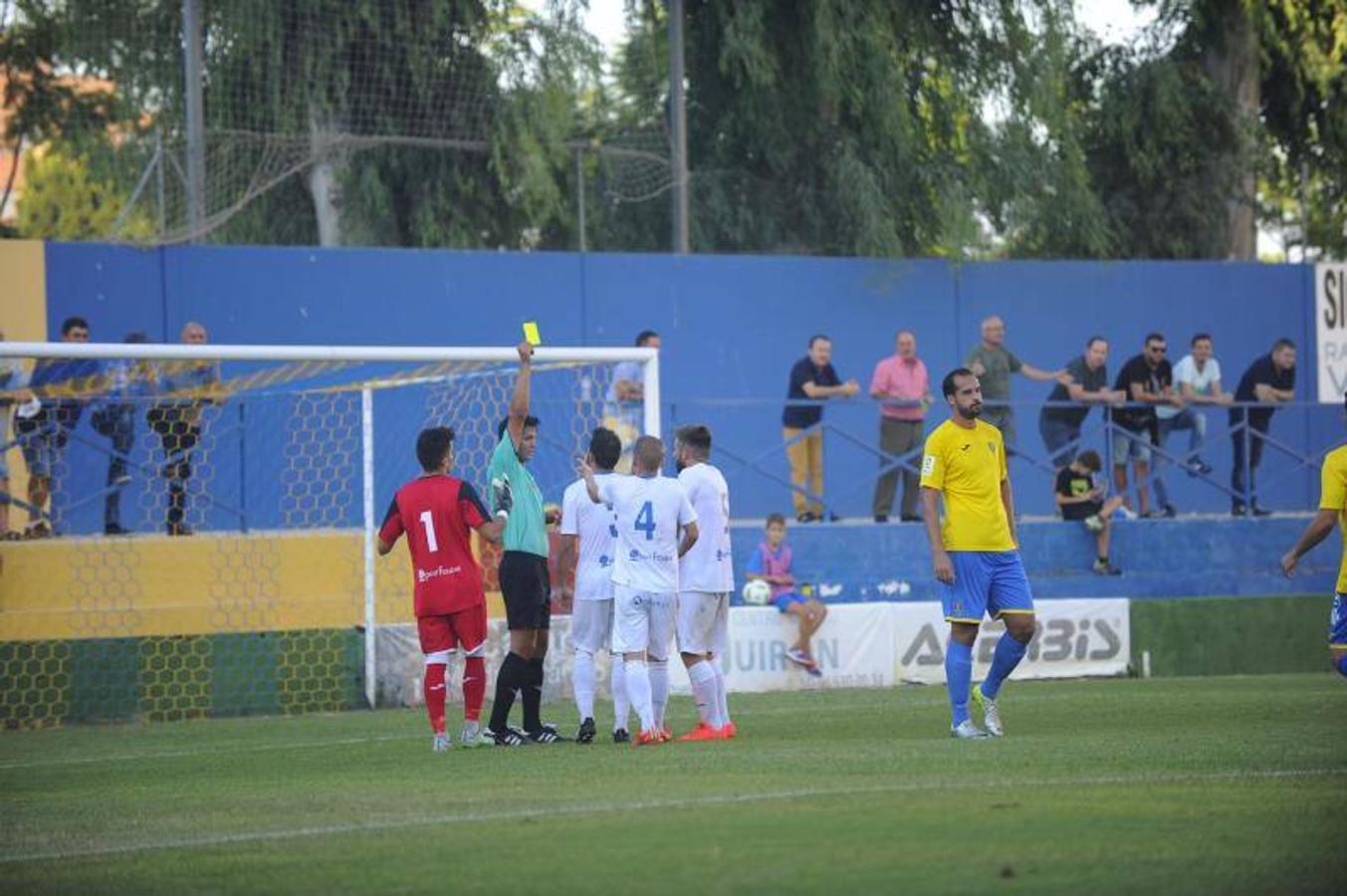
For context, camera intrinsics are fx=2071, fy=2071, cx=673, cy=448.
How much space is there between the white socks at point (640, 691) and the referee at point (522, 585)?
2.42 feet

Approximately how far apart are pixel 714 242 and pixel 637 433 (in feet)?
28.0

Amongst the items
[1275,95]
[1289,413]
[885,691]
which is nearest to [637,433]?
[885,691]

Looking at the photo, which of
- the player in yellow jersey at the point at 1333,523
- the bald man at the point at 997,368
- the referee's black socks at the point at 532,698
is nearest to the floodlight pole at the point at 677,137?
the bald man at the point at 997,368

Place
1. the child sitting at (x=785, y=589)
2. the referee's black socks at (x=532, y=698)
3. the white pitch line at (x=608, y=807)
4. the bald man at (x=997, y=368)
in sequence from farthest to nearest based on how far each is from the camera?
the bald man at (x=997, y=368)
the child sitting at (x=785, y=589)
the referee's black socks at (x=532, y=698)
the white pitch line at (x=608, y=807)

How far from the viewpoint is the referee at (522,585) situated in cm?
1373

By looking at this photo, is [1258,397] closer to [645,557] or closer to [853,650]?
[853,650]

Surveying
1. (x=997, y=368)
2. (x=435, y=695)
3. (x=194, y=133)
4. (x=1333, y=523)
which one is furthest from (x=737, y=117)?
(x=1333, y=523)

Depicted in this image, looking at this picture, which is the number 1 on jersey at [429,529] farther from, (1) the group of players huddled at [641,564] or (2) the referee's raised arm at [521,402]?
(2) the referee's raised arm at [521,402]

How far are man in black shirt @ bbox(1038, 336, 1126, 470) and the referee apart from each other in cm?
1101

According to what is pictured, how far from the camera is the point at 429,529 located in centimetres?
1330

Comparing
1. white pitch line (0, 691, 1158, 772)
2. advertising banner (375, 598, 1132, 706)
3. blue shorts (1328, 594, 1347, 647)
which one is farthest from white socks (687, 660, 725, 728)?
advertising banner (375, 598, 1132, 706)

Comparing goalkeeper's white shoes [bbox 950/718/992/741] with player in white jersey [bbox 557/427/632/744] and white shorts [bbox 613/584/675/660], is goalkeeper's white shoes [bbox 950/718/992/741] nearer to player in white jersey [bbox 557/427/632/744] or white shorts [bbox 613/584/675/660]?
white shorts [bbox 613/584/675/660]

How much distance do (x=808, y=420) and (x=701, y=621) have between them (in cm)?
992

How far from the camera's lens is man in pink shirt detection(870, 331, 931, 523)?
22750mm
